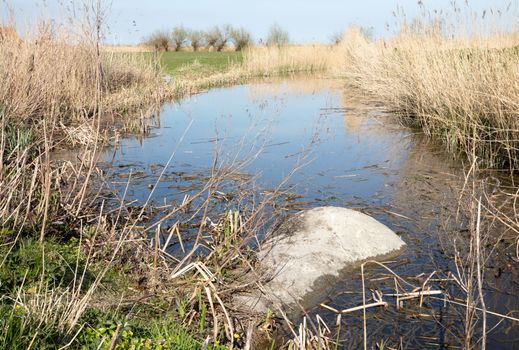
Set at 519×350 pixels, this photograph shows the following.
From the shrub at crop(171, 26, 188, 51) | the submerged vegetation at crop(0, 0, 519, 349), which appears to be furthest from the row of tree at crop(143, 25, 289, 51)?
the submerged vegetation at crop(0, 0, 519, 349)

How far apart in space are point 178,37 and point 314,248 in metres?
52.6

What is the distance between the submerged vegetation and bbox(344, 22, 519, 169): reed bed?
31mm

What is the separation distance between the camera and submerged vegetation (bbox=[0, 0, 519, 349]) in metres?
2.77

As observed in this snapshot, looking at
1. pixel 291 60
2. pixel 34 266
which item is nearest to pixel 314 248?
pixel 34 266

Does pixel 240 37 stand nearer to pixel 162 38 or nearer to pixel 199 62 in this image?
pixel 162 38

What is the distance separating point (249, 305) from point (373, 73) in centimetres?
1052

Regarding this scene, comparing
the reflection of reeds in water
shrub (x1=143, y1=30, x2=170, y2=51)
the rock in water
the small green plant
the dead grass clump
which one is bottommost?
the rock in water

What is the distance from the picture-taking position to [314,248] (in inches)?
167

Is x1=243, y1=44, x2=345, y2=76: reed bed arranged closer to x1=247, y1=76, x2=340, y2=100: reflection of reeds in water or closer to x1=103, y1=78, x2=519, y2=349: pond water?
x1=247, y1=76, x2=340, y2=100: reflection of reeds in water

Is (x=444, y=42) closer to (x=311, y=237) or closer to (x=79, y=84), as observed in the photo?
(x=311, y=237)

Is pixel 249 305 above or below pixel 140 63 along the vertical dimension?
below

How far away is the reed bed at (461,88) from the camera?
632cm

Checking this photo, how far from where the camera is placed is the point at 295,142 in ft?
29.6

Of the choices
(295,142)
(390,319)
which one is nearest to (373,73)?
(295,142)
